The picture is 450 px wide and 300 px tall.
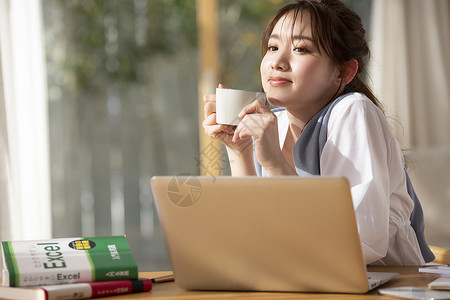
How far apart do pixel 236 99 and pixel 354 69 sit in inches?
18.3

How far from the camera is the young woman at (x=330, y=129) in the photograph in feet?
3.80

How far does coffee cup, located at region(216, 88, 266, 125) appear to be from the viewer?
1165 mm

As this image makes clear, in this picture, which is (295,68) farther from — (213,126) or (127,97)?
(127,97)

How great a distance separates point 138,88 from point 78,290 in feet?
11.8

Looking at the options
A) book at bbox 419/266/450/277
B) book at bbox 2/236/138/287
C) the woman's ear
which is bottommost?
book at bbox 419/266/450/277

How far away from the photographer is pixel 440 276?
1063mm

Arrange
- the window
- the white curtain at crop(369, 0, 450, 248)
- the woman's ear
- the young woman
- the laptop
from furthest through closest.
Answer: the window, the white curtain at crop(369, 0, 450, 248), the woman's ear, the young woman, the laptop

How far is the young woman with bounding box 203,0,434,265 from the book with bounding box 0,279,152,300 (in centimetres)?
35

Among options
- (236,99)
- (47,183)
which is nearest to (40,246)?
(236,99)

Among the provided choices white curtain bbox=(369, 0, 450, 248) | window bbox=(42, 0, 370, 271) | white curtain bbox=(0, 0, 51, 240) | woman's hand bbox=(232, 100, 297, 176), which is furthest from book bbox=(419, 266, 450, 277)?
window bbox=(42, 0, 370, 271)

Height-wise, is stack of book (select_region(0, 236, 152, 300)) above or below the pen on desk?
above

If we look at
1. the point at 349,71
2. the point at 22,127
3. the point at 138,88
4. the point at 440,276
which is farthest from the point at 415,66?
the point at 440,276

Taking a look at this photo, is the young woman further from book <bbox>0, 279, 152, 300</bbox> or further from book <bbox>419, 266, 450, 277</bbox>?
book <bbox>0, 279, 152, 300</bbox>

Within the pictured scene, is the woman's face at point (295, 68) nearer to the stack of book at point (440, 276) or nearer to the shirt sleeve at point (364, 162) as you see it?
the shirt sleeve at point (364, 162)
